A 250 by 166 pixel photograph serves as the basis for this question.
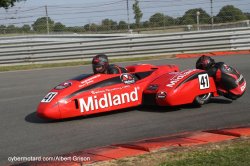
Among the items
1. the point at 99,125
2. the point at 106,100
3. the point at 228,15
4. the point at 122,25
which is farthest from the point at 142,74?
the point at 228,15

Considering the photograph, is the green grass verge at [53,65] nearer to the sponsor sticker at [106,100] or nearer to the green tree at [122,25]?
the green tree at [122,25]

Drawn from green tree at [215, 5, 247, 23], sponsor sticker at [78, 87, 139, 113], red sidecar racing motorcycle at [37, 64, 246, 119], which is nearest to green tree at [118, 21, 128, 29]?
green tree at [215, 5, 247, 23]

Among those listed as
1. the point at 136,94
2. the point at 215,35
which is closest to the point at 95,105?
the point at 136,94

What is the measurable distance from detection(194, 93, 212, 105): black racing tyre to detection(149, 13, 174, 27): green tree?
39.0ft

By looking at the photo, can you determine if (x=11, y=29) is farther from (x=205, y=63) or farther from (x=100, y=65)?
(x=205, y=63)

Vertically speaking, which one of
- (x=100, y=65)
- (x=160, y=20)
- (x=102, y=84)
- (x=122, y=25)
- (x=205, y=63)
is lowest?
(x=102, y=84)

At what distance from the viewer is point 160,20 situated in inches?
779

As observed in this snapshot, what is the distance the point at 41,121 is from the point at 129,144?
2216 millimetres

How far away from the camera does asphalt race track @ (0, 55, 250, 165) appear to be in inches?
227

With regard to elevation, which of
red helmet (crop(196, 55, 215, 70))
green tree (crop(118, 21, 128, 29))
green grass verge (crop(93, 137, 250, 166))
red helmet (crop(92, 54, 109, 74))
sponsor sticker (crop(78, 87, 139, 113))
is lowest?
green grass verge (crop(93, 137, 250, 166))

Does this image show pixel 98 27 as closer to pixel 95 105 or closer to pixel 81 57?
pixel 81 57

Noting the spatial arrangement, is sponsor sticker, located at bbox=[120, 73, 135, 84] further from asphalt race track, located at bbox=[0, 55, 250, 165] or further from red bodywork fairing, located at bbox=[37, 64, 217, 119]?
asphalt race track, located at bbox=[0, 55, 250, 165]

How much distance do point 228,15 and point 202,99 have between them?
1230 centimetres

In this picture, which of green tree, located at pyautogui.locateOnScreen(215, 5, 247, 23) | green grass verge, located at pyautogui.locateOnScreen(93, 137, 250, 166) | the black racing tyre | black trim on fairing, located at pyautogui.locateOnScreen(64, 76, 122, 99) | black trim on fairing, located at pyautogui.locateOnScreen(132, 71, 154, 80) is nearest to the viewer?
green grass verge, located at pyautogui.locateOnScreen(93, 137, 250, 166)
